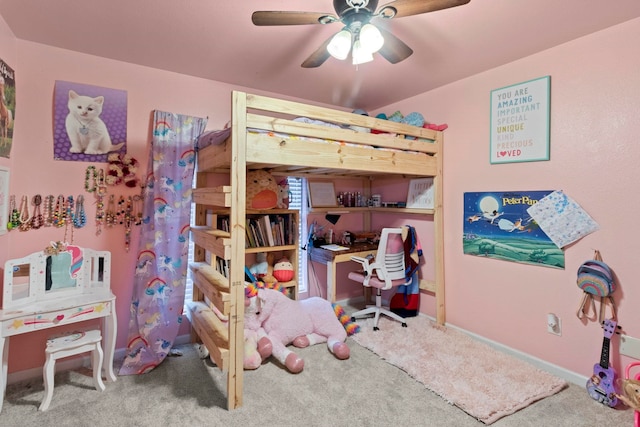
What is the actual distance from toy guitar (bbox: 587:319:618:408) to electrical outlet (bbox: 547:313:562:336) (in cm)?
27

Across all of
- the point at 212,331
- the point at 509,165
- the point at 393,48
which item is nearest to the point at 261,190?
the point at 212,331

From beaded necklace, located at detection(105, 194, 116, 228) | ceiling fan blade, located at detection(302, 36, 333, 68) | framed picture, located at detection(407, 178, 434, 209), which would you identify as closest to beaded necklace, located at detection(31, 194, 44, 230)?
beaded necklace, located at detection(105, 194, 116, 228)

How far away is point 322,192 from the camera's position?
3.50 m

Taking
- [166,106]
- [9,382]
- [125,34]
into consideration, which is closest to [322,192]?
[166,106]

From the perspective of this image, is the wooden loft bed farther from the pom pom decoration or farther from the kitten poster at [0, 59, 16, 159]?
the kitten poster at [0, 59, 16, 159]

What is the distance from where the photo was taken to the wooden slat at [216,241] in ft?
6.06

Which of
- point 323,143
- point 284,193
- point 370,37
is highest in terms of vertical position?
point 370,37

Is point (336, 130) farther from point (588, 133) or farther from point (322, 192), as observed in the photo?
point (588, 133)

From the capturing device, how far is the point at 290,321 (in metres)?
2.62

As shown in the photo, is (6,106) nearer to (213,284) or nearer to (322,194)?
(213,284)

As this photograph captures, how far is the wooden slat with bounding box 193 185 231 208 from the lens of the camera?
184 cm

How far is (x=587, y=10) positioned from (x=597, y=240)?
140 cm

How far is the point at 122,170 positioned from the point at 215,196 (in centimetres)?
96

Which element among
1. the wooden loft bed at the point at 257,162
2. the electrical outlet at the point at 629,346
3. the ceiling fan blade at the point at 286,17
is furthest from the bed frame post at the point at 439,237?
the ceiling fan blade at the point at 286,17
